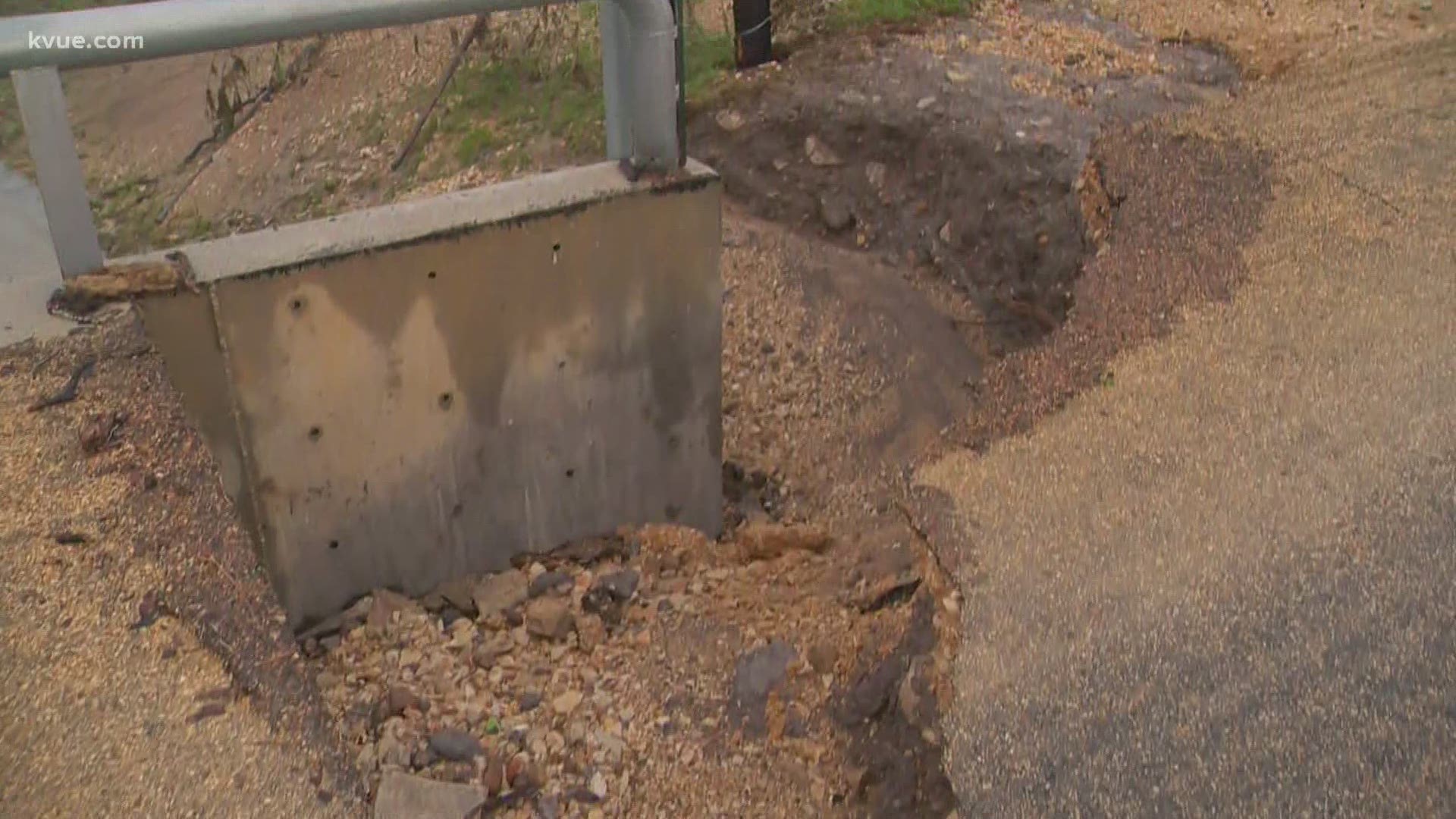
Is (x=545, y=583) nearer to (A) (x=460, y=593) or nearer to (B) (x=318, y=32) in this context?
(A) (x=460, y=593)

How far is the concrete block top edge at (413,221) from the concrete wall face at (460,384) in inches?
0.7

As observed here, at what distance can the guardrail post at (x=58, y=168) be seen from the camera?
9.81ft

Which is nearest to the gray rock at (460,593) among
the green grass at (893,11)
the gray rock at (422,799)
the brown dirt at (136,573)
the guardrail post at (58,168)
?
the gray rock at (422,799)

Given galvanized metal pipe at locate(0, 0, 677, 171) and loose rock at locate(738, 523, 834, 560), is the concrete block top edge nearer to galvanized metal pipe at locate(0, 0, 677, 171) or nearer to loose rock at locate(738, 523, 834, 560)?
galvanized metal pipe at locate(0, 0, 677, 171)

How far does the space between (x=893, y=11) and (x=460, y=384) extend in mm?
3521

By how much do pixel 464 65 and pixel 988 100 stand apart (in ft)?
11.4

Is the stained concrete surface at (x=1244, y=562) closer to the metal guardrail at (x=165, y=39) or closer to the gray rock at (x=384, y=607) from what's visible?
the metal guardrail at (x=165, y=39)

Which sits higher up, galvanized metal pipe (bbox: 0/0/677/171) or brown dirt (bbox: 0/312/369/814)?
galvanized metal pipe (bbox: 0/0/677/171)

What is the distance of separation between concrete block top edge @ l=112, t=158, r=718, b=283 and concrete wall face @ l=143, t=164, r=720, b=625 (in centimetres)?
2

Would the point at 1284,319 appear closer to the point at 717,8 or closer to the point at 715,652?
the point at 715,652

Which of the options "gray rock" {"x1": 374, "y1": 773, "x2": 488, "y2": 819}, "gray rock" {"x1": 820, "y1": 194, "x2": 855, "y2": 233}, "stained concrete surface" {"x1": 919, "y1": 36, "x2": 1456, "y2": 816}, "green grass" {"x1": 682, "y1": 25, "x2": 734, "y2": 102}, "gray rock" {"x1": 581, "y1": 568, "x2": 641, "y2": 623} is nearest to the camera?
"stained concrete surface" {"x1": 919, "y1": 36, "x2": 1456, "y2": 816}
